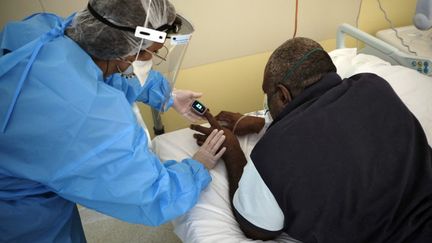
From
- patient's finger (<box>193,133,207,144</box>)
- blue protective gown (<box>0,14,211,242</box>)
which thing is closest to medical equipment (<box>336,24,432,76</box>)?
patient's finger (<box>193,133,207,144</box>)

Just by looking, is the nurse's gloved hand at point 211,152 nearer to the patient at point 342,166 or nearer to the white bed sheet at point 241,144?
the white bed sheet at point 241,144

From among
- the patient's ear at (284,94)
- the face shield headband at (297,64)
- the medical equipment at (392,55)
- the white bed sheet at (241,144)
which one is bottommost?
the white bed sheet at (241,144)

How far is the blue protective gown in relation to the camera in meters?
0.83

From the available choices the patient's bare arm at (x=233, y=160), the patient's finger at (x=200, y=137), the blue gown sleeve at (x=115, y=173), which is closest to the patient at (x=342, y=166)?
the patient's bare arm at (x=233, y=160)

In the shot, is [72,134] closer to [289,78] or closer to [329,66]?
[289,78]

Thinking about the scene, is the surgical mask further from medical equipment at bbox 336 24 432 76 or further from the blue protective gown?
medical equipment at bbox 336 24 432 76

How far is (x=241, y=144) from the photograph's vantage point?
148 centimetres

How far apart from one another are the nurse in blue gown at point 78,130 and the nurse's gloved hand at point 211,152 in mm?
175

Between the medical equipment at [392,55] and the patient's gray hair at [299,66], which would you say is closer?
the patient's gray hair at [299,66]

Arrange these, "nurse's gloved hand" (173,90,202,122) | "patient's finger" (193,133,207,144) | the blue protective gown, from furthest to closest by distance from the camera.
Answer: "nurse's gloved hand" (173,90,202,122) → "patient's finger" (193,133,207,144) → the blue protective gown

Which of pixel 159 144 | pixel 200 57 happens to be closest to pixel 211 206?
pixel 159 144

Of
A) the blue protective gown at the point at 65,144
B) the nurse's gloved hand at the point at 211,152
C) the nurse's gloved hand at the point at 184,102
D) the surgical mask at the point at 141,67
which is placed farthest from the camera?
the nurse's gloved hand at the point at 184,102

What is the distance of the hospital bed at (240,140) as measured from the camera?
1.12 meters

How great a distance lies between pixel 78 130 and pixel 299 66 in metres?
0.60
